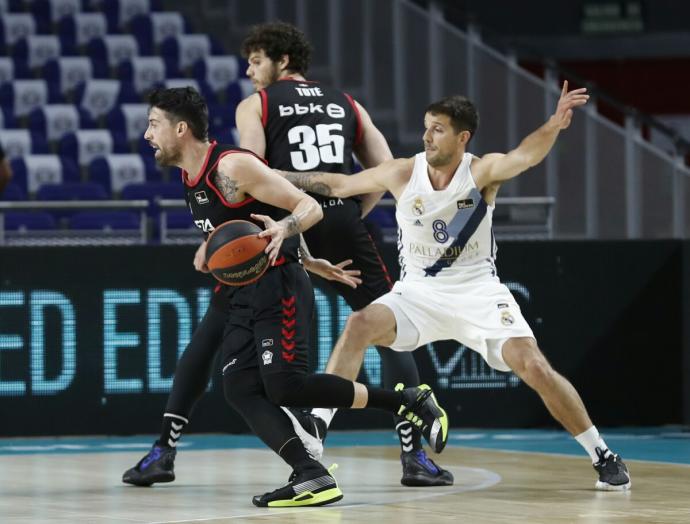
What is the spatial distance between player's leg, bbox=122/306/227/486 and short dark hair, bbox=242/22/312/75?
1.39 metres

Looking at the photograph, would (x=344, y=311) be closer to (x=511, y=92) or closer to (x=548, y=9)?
(x=511, y=92)

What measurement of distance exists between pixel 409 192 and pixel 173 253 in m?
3.76

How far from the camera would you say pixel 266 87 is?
8.41 meters

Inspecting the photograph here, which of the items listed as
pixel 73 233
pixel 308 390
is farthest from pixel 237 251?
pixel 73 233

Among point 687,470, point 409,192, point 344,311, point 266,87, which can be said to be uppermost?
point 266,87

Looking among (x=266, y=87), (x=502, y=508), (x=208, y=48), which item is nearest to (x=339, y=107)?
(x=266, y=87)

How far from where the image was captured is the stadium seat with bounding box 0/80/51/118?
17.0m

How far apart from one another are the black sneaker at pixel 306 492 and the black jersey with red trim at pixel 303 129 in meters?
1.86

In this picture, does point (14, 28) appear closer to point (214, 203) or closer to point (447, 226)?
point (447, 226)

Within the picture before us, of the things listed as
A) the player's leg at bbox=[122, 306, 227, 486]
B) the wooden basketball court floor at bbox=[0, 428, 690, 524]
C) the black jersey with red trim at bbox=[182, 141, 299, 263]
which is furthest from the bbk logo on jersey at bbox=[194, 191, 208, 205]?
the wooden basketball court floor at bbox=[0, 428, 690, 524]

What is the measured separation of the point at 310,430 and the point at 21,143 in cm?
929

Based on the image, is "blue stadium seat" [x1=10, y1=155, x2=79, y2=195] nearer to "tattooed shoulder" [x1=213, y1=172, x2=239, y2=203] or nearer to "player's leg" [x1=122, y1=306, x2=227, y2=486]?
"player's leg" [x1=122, y1=306, x2=227, y2=486]

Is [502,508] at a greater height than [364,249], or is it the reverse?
[364,249]

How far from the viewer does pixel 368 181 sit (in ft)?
25.7
